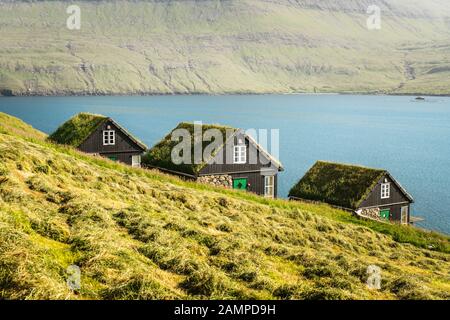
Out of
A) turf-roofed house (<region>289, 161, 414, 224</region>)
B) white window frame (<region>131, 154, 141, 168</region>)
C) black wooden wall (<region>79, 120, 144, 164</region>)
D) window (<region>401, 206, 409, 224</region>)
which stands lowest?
window (<region>401, 206, 409, 224</region>)

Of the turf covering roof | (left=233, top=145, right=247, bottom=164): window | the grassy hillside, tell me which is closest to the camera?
the grassy hillside

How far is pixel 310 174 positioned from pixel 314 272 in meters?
34.8

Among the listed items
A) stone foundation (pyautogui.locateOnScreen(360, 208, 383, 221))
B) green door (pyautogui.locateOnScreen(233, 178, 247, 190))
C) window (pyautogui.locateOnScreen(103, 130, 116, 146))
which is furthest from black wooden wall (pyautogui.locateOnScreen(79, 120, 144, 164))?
stone foundation (pyautogui.locateOnScreen(360, 208, 383, 221))

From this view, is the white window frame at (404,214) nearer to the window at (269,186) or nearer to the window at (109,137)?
the window at (269,186)

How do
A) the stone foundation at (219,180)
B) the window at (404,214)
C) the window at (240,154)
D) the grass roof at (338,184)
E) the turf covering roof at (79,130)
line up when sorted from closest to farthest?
the grass roof at (338,184) → the stone foundation at (219,180) → the window at (240,154) → the window at (404,214) → the turf covering roof at (79,130)

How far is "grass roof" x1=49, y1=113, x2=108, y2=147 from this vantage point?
185 feet

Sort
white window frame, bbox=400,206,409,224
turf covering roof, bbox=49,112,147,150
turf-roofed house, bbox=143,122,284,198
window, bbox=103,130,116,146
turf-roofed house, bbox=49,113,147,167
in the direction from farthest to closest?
1. window, bbox=103,130,116,146
2. turf-roofed house, bbox=49,113,147,167
3. turf covering roof, bbox=49,112,147,150
4. white window frame, bbox=400,206,409,224
5. turf-roofed house, bbox=143,122,284,198

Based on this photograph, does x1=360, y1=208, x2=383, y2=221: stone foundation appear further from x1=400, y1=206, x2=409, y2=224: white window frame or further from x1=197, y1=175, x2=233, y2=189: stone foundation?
x1=197, y1=175, x2=233, y2=189: stone foundation

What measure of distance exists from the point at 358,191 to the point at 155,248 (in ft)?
111

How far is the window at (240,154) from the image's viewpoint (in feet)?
171

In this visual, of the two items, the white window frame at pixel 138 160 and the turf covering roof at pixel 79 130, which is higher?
the turf covering roof at pixel 79 130

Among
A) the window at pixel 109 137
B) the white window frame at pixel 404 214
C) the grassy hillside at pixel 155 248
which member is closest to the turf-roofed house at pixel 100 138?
the window at pixel 109 137
